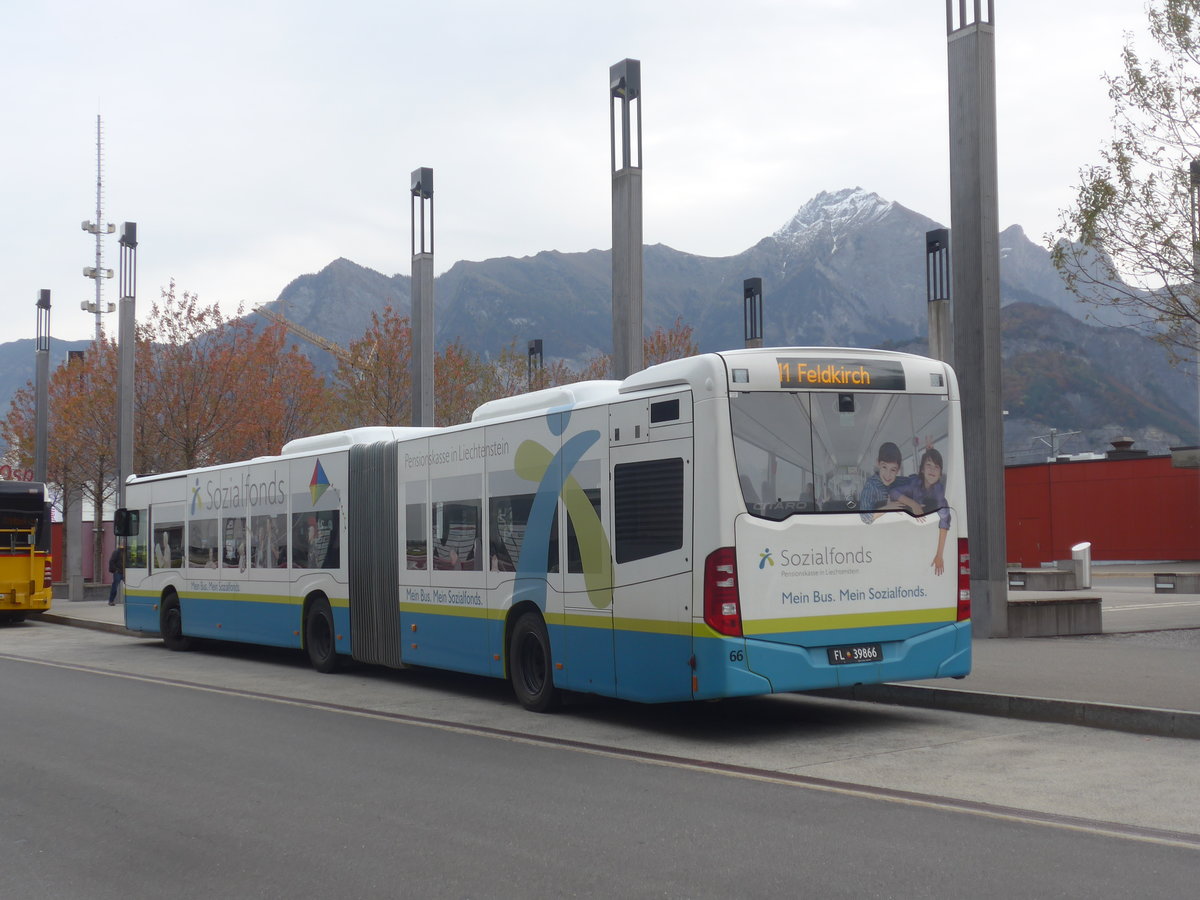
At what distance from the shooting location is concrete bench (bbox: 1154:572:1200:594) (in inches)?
1217

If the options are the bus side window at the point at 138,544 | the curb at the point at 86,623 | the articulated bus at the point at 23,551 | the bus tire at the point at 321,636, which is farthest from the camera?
the articulated bus at the point at 23,551

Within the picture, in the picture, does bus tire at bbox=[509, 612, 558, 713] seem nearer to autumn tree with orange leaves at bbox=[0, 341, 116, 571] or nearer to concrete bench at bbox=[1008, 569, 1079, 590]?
concrete bench at bbox=[1008, 569, 1079, 590]

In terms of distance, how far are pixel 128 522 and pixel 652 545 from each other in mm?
15529

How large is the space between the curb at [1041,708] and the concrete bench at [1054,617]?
18.5ft

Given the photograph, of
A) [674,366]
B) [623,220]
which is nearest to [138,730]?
[674,366]

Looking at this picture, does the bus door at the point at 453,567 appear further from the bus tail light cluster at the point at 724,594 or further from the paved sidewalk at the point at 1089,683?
the bus tail light cluster at the point at 724,594

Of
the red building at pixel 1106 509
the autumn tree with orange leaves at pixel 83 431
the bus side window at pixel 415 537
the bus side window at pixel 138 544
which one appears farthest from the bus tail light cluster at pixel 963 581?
the red building at pixel 1106 509

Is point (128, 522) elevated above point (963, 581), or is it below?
above

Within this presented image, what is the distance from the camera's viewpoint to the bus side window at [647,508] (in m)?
10.5

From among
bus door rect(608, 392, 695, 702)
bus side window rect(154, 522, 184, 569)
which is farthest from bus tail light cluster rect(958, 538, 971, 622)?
bus side window rect(154, 522, 184, 569)

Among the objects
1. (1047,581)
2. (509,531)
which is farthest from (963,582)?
(1047,581)

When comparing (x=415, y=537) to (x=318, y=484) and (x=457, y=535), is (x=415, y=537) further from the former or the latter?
(x=318, y=484)

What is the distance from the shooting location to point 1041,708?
10891 mm

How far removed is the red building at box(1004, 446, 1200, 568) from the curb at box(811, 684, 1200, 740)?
137 ft
